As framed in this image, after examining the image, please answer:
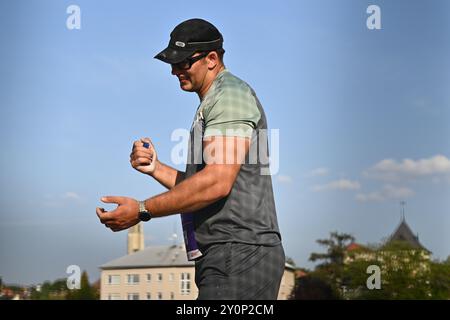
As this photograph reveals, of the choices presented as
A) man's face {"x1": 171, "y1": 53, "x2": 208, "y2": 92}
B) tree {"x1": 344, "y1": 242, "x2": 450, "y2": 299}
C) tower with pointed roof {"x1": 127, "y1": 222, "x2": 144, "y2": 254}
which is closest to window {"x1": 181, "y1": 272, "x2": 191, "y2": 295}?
tower with pointed roof {"x1": 127, "y1": 222, "x2": 144, "y2": 254}

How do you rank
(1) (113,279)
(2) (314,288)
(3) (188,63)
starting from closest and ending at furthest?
(3) (188,63) < (2) (314,288) < (1) (113,279)

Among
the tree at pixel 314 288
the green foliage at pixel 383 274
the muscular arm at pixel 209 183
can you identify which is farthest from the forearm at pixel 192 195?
the tree at pixel 314 288

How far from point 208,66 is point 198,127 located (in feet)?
0.69

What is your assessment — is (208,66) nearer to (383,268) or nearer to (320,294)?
(383,268)

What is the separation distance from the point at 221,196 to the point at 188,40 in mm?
506

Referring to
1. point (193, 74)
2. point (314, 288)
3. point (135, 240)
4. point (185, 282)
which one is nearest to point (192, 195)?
point (193, 74)

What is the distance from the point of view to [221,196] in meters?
2.27

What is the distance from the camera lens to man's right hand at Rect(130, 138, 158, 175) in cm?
267

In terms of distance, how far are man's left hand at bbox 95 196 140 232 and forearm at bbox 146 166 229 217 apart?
0.18 feet

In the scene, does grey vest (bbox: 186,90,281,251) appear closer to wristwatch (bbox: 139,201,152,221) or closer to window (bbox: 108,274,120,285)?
wristwatch (bbox: 139,201,152,221)

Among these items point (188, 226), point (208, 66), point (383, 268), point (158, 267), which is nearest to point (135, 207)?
point (188, 226)

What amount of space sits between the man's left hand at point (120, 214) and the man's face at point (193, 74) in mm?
429

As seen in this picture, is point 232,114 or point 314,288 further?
point 314,288

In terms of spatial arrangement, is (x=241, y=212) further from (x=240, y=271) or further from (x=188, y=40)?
(x=188, y=40)
